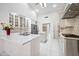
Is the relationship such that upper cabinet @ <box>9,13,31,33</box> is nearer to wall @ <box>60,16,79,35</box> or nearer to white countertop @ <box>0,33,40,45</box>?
white countertop @ <box>0,33,40,45</box>

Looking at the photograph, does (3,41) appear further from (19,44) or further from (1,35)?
(19,44)

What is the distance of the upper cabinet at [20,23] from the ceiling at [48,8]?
0.24m

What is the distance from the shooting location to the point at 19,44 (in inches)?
94.6

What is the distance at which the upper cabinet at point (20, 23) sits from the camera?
7.76ft

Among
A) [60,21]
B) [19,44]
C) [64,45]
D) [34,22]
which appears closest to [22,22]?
[34,22]

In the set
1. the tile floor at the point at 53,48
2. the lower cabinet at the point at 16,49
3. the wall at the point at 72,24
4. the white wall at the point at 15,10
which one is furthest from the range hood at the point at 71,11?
the lower cabinet at the point at 16,49

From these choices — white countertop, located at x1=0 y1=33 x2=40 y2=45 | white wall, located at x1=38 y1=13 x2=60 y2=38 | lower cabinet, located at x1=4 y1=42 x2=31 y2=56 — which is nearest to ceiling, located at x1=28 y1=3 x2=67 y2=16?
white wall, located at x1=38 y1=13 x2=60 y2=38

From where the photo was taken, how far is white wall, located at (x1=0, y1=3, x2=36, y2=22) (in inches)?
92.7

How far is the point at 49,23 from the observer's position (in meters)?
2.40

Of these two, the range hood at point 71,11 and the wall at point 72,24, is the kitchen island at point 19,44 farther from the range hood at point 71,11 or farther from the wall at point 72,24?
the range hood at point 71,11

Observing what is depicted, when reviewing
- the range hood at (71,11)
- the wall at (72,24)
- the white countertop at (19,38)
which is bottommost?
the white countertop at (19,38)

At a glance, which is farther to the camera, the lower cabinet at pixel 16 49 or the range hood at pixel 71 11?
the lower cabinet at pixel 16 49

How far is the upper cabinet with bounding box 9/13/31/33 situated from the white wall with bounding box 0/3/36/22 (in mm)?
72

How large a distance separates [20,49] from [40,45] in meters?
0.37
